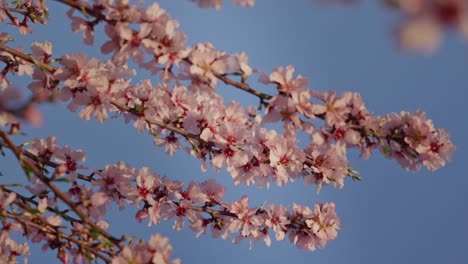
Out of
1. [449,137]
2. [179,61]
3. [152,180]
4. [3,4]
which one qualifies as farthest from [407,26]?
[3,4]

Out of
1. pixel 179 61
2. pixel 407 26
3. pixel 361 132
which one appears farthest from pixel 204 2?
pixel 407 26

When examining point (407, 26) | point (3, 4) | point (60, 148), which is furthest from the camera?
point (3, 4)

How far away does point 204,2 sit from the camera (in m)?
3.28

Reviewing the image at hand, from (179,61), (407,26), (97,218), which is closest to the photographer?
(407,26)

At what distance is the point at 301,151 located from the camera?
426 centimetres

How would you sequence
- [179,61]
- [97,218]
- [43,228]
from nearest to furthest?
1. [179,61]
2. [43,228]
3. [97,218]

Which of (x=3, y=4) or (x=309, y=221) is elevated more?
(x=3, y=4)

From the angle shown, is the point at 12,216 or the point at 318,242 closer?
the point at 12,216

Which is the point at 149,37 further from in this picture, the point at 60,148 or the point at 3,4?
the point at 3,4

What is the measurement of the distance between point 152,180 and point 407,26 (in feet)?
10.7

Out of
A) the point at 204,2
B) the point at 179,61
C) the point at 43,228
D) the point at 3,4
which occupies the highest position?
the point at 3,4

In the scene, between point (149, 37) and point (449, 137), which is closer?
point (149, 37)

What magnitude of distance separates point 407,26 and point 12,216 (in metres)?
2.96

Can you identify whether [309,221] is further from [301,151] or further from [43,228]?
[43,228]
